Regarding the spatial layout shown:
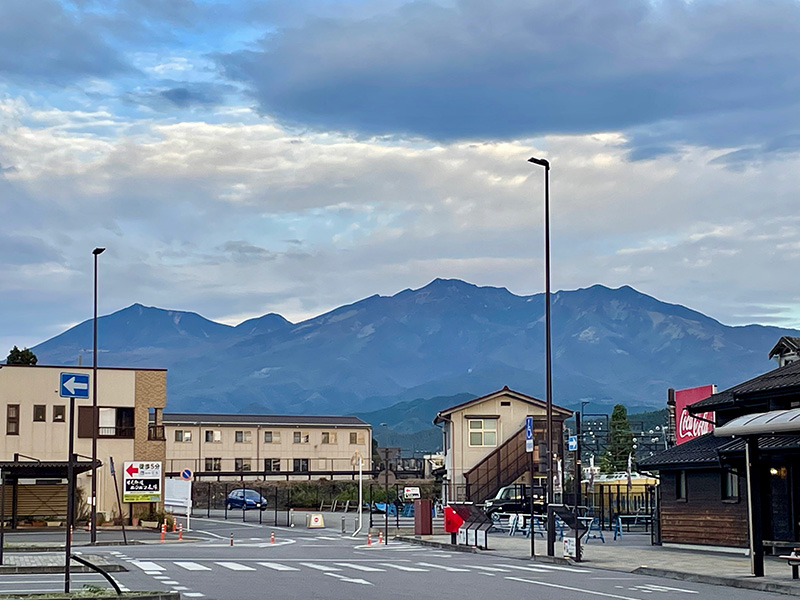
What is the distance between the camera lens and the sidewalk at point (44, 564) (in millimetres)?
25797

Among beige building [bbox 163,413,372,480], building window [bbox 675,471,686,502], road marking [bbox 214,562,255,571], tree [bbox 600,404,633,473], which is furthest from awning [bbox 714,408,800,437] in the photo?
beige building [bbox 163,413,372,480]

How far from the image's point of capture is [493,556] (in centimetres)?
3366

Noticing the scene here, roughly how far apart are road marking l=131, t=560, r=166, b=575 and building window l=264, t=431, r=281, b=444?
65.0 m

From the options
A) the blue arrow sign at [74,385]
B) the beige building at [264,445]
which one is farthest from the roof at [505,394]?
the blue arrow sign at [74,385]

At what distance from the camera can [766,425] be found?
22578 mm

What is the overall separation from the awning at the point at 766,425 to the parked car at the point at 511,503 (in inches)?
1211

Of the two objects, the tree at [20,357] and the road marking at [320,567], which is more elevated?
the tree at [20,357]

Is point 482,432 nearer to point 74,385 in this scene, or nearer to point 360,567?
point 360,567

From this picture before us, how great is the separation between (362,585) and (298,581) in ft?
5.40

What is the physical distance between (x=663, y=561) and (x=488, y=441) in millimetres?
38931

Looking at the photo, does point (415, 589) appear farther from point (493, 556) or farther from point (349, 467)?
point (349, 467)

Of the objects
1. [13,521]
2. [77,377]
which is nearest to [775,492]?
[77,377]

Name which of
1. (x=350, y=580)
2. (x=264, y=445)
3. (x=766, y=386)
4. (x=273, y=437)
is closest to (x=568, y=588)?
(x=350, y=580)

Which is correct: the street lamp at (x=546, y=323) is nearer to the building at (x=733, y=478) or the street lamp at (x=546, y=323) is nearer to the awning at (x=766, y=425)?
the building at (x=733, y=478)
